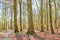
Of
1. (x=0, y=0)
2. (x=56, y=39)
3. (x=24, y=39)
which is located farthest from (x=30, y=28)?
(x=0, y=0)

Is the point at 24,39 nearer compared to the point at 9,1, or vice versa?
the point at 24,39

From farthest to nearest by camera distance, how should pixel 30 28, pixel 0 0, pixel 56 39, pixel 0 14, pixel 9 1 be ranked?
pixel 0 14, pixel 0 0, pixel 9 1, pixel 30 28, pixel 56 39

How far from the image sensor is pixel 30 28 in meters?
14.3

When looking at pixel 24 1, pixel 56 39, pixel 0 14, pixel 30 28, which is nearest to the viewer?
pixel 56 39

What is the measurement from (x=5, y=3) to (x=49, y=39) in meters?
19.2

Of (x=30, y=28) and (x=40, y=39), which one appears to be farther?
(x=30, y=28)

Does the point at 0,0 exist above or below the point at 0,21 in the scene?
above

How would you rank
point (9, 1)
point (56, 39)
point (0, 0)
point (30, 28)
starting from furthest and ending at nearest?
point (0, 0) → point (9, 1) → point (30, 28) → point (56, 39)

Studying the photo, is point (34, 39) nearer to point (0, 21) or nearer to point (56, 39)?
point (56, 39)

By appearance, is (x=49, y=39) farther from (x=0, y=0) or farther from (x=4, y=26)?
(x=4, y=26)

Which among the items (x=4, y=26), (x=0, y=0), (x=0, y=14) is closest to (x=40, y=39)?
(x=0, y=0)

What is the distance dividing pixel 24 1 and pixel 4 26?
12757 millimetres

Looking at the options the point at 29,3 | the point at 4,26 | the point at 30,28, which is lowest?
the point at 4,26

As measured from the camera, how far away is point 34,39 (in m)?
12.3
